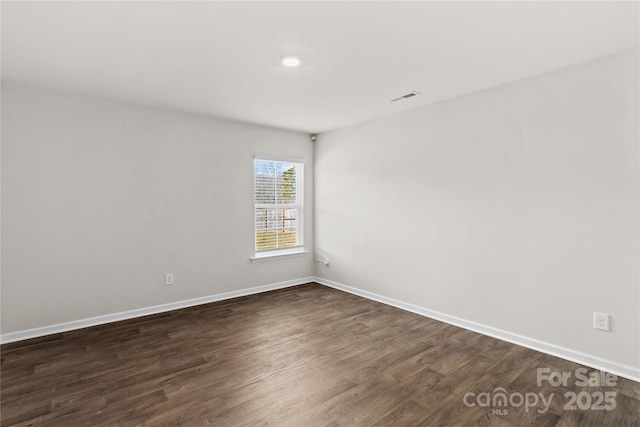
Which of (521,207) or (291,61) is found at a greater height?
(291,61)

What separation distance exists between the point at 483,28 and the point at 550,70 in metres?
1.11

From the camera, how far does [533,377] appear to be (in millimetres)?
2334

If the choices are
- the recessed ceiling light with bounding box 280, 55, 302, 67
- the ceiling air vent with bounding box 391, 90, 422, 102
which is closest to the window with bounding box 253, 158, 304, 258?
the ceiling air vent with bounding box 391, 90, 422, 102

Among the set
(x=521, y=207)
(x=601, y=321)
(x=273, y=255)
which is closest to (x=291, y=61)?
(x=521, y=207)

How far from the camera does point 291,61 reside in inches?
96.3

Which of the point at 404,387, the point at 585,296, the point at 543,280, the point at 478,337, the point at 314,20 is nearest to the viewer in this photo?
the point at 314,20

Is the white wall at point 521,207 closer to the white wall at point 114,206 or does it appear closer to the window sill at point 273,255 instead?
the window sill at point 273,255

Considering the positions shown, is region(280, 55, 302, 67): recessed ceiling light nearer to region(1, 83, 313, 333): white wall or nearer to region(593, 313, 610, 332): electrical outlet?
region(1, 83, 313, 333): white wall

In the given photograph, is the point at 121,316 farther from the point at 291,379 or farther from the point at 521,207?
the point at 521,207

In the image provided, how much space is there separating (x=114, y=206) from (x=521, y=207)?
165 inches

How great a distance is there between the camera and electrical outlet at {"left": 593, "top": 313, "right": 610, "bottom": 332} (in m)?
2.42

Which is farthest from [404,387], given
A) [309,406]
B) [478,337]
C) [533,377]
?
[478,337]

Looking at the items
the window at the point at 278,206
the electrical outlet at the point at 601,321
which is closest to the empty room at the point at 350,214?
the electrical outlet at the point at 601,321

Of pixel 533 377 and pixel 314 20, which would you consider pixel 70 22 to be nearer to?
pixel 314 20
